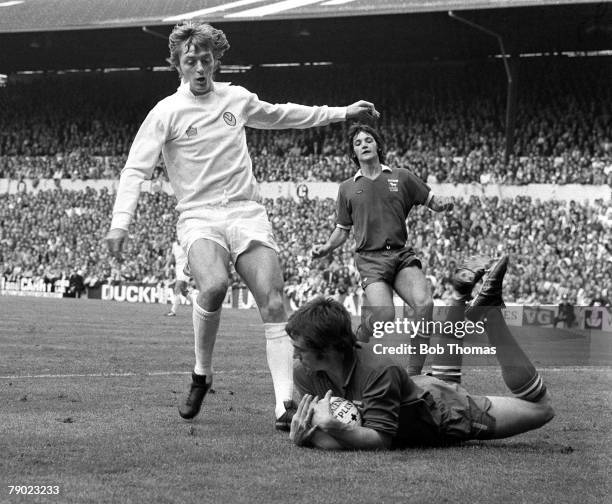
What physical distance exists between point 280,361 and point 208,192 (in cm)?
120

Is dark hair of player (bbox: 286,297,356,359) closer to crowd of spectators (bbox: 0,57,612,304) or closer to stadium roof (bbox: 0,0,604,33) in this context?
crowd of spectators (bbox: 0,57,612,304)

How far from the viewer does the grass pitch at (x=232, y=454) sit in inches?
184

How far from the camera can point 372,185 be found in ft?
30.8

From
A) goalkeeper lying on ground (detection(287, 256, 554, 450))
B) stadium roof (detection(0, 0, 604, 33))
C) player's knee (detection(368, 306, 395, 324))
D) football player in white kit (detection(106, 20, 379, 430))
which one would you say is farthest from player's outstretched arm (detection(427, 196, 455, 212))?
stadium roof (detection(0, 0, 604, 33))

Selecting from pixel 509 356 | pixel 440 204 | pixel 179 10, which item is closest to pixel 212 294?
pixel 509 356

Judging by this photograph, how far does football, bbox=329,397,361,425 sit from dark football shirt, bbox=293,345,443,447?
35 mm

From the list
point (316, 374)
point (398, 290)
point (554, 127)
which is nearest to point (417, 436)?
point (316, 374)

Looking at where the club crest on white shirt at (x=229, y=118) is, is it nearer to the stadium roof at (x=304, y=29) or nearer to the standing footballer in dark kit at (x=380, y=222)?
the standing footballer in dark kit at (x=380, y=222)

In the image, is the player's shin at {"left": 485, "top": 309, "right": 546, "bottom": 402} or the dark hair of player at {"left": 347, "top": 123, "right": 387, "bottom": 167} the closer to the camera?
the player's shin at {"left": 485, "top": 309, "right": 546, "bottom": 402}

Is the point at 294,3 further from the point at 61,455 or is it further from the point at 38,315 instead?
the point at 61,455

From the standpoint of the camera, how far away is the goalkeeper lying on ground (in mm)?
5461

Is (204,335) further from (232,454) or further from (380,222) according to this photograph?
(380,222)

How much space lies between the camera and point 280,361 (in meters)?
7.04

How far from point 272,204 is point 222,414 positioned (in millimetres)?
31868
